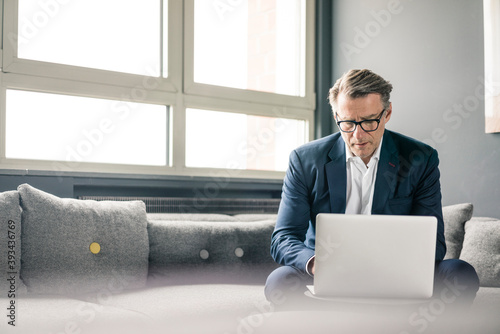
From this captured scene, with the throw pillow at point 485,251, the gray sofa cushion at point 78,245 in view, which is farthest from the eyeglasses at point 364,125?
the gray sofa cushion at point 78,245

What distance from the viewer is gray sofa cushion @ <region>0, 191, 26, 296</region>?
2076 mm

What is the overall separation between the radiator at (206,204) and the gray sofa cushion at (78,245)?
536 millimetres

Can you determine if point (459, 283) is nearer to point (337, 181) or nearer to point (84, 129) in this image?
point (337, 181)

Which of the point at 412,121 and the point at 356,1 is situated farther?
the point at 356,1

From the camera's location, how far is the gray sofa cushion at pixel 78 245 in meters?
2.18

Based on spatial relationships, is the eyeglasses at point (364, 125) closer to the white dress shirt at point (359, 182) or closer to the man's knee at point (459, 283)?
the white dress shirt at point (359, 182)

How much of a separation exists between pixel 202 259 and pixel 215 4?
172cm

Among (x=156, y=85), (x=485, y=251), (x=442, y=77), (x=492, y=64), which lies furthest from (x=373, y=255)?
(x=156, y=85)

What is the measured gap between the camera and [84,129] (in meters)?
3.04

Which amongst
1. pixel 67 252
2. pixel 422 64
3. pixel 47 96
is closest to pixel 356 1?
pixel 422 64

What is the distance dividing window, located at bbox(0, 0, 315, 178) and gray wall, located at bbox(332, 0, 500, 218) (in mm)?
536

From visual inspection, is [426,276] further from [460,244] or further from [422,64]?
[422,64]

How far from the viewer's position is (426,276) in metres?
1.54

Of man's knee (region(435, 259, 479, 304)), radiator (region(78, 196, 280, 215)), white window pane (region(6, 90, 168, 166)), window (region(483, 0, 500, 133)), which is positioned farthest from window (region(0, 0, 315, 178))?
man's knee (region(435, 259, 479, 304))
